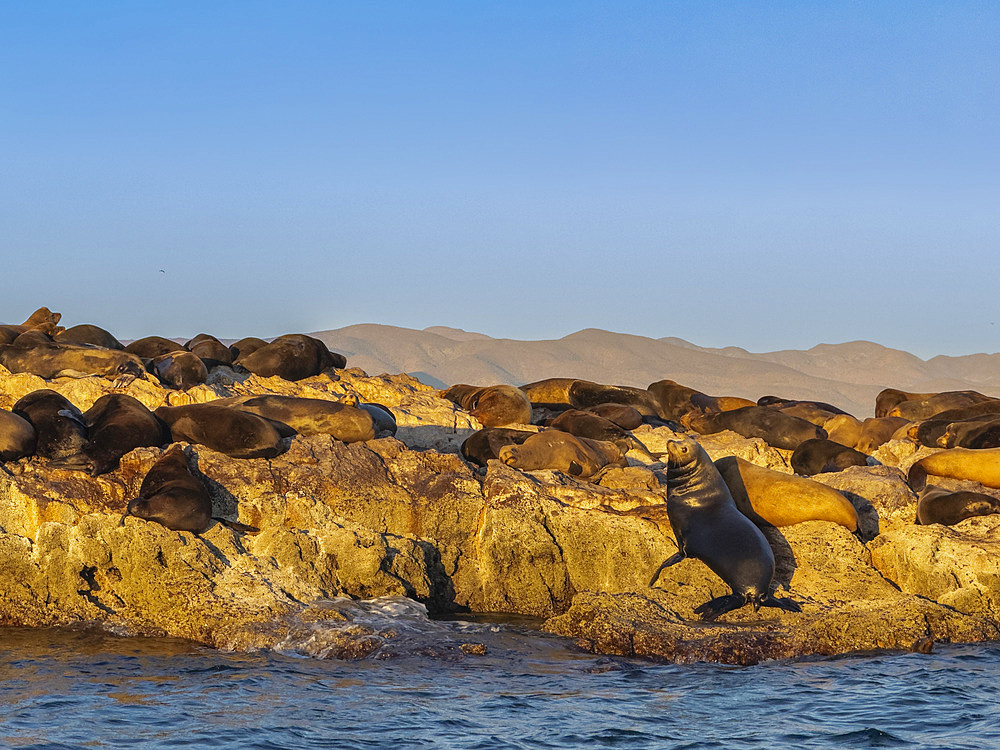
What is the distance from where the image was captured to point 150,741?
6.41 m

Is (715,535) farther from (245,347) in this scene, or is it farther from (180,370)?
(245,347)

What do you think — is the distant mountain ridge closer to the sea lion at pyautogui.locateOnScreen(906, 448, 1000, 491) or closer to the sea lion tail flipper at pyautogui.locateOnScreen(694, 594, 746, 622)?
the sea lion at pyautogui.locateOnScreen(906, 448, 1000, 491)

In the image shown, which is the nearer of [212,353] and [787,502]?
[787,502]

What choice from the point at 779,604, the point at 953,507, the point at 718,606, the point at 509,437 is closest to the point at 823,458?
the point at 953,507

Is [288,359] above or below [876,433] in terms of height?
above

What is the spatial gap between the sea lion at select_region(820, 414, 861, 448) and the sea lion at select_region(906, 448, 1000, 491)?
470 cm

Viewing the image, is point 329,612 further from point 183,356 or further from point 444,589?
point 183,356

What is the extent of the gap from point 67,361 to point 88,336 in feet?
9.30

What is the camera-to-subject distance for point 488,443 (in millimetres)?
12773

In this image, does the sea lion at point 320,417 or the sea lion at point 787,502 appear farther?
the sea lion at point 320,417

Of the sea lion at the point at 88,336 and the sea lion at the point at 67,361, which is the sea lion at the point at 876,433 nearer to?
the sea lion at the point at 67,361

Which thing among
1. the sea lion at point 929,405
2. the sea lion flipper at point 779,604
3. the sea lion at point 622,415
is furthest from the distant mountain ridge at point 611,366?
the sea lion flipper at point 779,604

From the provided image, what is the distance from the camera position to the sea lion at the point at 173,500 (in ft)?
31.5

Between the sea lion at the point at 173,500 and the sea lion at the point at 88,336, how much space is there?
6.76 m
